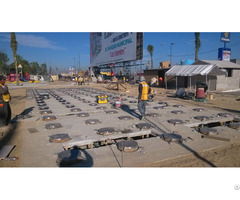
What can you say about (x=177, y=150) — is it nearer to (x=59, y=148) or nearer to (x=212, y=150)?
(x=212, y=150)

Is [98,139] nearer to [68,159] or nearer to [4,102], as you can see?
[68,159]

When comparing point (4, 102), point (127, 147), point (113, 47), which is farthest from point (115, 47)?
point (127, 147)

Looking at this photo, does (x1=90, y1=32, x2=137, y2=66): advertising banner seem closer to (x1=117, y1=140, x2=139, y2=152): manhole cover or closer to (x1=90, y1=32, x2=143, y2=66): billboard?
(x1=90, y1=32, x2=143, y2=66): billboard

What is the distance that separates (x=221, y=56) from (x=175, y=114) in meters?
23.6

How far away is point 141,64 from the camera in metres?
30.0

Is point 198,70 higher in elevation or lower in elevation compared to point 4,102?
higher

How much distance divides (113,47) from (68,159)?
32852 millimetres

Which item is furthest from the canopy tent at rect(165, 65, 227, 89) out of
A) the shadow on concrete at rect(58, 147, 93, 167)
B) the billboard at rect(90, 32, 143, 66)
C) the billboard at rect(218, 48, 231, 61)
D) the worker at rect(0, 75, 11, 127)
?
the billboard at rect(218, 48, 231, 61)

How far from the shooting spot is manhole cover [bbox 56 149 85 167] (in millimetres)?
3210

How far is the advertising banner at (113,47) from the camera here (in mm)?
27344

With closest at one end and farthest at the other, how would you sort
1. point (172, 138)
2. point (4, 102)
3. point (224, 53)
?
point (172, 138) → point (4, 102) → point (224, 53)

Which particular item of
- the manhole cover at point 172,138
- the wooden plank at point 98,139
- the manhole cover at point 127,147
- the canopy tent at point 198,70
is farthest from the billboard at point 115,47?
the manhole cover at point 127,147

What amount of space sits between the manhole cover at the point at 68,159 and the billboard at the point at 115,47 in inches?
943

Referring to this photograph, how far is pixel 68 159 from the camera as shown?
326 centimetres
